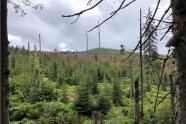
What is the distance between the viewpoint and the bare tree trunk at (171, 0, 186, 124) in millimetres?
3150

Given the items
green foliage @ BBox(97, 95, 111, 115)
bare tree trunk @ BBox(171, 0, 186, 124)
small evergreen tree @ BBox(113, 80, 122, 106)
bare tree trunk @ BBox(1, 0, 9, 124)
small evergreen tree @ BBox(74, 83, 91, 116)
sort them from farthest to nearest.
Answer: small evergreen tree @ BBox(113, 80, 122, 106)
green foliage @ BBox(97, 95, 111, 115)
small evergreen tree @ BBox(74, 83, 91, 116)
bare tree trunk @ BBox(1, 0, 9, 124)
bare tree trunk @ BBox(171, 0, 186, 124)

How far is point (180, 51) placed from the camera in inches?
126

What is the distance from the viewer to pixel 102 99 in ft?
145

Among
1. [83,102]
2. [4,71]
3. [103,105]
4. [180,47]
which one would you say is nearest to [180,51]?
[180,47]

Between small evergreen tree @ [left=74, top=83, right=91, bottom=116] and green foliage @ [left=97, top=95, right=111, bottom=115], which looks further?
green foliage @ [left=97, top=95, right=111, bottom=115]

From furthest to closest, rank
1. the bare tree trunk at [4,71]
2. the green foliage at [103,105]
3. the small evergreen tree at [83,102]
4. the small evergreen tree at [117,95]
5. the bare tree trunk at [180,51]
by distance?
the small evergreen tree at [117,95], the green foliage at [103,105], the small evergreen tree at [83,102], the bare tree trunk at [4,71], the bare tree trunk at [180,51]

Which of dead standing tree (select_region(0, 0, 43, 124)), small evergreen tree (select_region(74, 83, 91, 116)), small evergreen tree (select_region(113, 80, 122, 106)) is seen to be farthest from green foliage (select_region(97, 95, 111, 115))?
dead standing tree (select_region(0, 0, 43, 124))

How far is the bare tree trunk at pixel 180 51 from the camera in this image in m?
3.15

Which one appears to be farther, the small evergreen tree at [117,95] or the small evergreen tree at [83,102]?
the small evergreen tree at [117,95]

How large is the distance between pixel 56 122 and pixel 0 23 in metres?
31.8

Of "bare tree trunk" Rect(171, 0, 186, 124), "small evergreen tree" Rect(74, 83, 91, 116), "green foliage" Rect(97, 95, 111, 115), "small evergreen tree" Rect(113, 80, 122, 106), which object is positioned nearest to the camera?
"bare tree trunk" Rect(171, 0, 186, 124)

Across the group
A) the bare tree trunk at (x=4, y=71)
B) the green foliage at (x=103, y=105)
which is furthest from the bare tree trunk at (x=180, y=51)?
the green foliage at (x=103, y=105)

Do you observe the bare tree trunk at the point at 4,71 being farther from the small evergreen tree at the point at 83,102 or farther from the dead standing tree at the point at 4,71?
the small evergreen tree at the point at 83,102

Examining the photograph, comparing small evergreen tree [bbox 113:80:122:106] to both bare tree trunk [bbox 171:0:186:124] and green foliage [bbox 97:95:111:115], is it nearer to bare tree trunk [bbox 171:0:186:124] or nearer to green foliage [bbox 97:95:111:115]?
green foliage [bbox 97:95:111:115]
